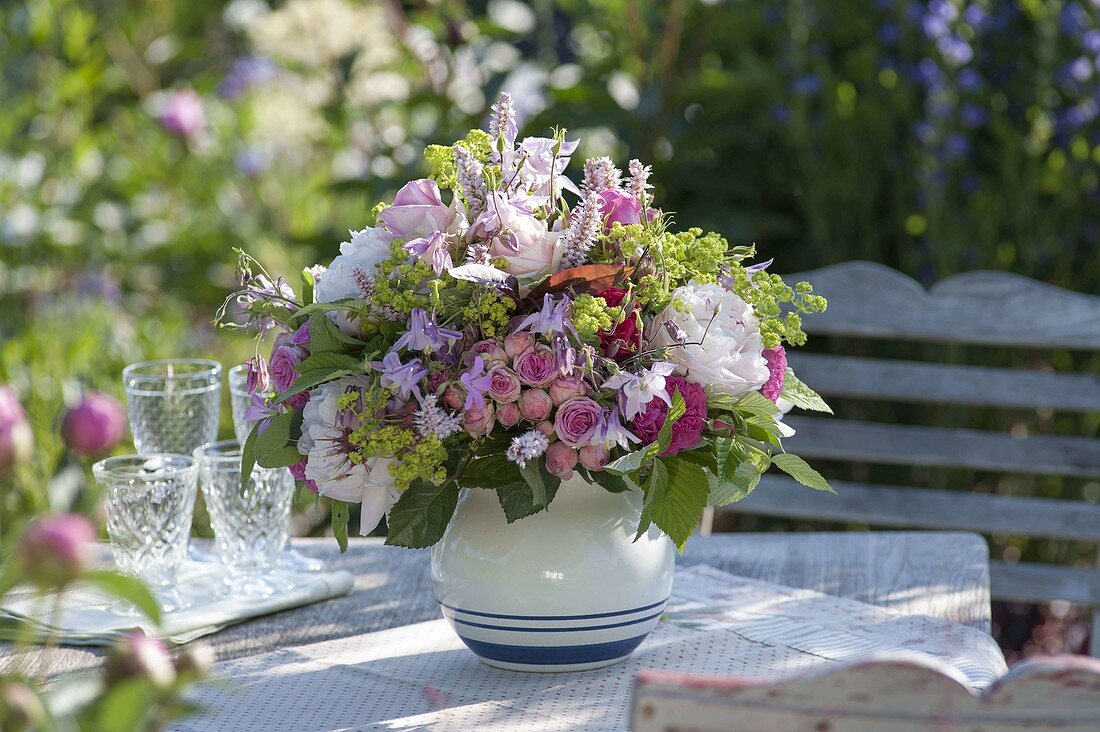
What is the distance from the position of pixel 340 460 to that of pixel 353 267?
0.17m

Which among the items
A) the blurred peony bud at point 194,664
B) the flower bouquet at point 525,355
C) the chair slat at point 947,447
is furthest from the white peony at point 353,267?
the chair slat at point 947,447

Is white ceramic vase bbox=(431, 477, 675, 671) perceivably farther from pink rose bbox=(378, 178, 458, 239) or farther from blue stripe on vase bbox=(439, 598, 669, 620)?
pink rose bbox=(378, 178, 458, 239)

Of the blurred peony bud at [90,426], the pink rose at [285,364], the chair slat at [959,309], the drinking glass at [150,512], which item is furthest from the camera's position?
the chair slat at [959,309]

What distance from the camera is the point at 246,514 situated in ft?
4.51

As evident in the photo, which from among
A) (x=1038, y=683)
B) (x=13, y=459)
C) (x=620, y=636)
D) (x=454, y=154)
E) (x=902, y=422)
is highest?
(x=454, y=154)

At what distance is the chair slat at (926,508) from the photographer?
2.01 metres

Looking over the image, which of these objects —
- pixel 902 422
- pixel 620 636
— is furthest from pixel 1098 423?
pixel 620 636

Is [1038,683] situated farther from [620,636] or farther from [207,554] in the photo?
[207,554]

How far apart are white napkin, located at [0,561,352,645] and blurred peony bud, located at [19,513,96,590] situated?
695 millimetres

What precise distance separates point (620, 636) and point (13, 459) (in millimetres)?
615

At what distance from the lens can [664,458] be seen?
42.5 inches

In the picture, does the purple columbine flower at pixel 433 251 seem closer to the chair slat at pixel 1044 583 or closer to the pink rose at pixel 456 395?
the pink rose at pixel 456 395

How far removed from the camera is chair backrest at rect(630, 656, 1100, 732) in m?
0.66

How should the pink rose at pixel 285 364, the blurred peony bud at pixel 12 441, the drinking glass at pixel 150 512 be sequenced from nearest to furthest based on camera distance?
the blurred peony bud at pixel 12 441 < the pink rose at pixel 285 364 < the drinking glass at pixel 150 512
